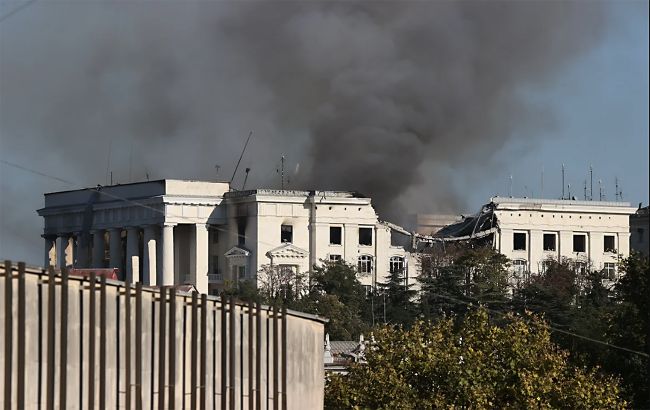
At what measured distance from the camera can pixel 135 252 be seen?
157m

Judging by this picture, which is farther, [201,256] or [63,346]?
[201,256]

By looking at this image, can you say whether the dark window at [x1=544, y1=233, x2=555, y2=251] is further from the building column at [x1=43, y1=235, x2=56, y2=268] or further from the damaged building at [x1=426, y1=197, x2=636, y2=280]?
the building column at [x1=43, y1=235, x2=56, y2=268]

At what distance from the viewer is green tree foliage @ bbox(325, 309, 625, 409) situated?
57.6 m

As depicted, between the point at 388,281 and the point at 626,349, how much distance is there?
7850 centimetres

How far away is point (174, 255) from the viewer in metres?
157

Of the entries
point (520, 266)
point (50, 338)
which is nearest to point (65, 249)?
point (520, 266)

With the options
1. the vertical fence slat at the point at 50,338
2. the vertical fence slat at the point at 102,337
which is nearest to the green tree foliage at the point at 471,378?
the vertical fence slat at the point at 102,337

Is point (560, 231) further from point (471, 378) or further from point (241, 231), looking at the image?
point (471, 378)

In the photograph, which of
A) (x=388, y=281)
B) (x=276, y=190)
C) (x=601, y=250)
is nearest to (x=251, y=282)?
(x=388, y=281)

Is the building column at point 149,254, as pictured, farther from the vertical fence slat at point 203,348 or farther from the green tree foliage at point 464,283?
the vertical fence slat at point 203,348

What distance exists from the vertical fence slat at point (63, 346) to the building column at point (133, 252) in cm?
11840

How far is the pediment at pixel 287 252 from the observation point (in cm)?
15200

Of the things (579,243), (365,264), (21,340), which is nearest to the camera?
(21,340)

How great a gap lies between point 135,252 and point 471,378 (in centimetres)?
10122
